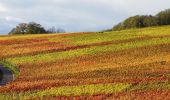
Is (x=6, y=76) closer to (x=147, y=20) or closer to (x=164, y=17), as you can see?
(x=147, y=20)

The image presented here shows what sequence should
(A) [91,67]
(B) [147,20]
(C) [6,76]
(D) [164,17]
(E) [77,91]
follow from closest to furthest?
(E) [77,91] → (A) [91,67] → (C) [6,76] → (B) [147,20] → (D) [164,17]

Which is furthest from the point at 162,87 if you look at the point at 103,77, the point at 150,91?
the point at 103,77

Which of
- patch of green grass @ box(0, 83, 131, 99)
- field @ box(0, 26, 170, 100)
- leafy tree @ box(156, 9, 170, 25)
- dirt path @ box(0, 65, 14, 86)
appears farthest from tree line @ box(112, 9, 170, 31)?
patch of green grass @ box(0, 83, 131, 99)

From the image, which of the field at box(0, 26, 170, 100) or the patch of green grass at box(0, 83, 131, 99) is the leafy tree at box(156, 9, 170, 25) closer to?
the field at box(0, 26, 170, 100)

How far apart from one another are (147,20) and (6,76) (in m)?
49.0

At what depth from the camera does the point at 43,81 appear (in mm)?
32312

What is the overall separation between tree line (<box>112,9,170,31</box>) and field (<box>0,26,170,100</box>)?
71.1 feet

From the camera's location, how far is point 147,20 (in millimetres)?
84438

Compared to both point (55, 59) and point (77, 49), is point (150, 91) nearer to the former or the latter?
point (55, 59)

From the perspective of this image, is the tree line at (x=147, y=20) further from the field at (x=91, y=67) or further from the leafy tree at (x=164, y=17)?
the field at (x=91, y=67)

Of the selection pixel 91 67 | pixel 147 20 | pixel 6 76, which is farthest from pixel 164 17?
pixel 6 76

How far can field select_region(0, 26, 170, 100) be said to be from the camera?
2723 centimetres

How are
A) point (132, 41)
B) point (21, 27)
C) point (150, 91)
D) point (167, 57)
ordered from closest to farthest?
1. point (150, 91)
2. point (167, 57)
3. point (132, 41)
4. point (21, 27)

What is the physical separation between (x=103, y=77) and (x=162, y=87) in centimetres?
610
